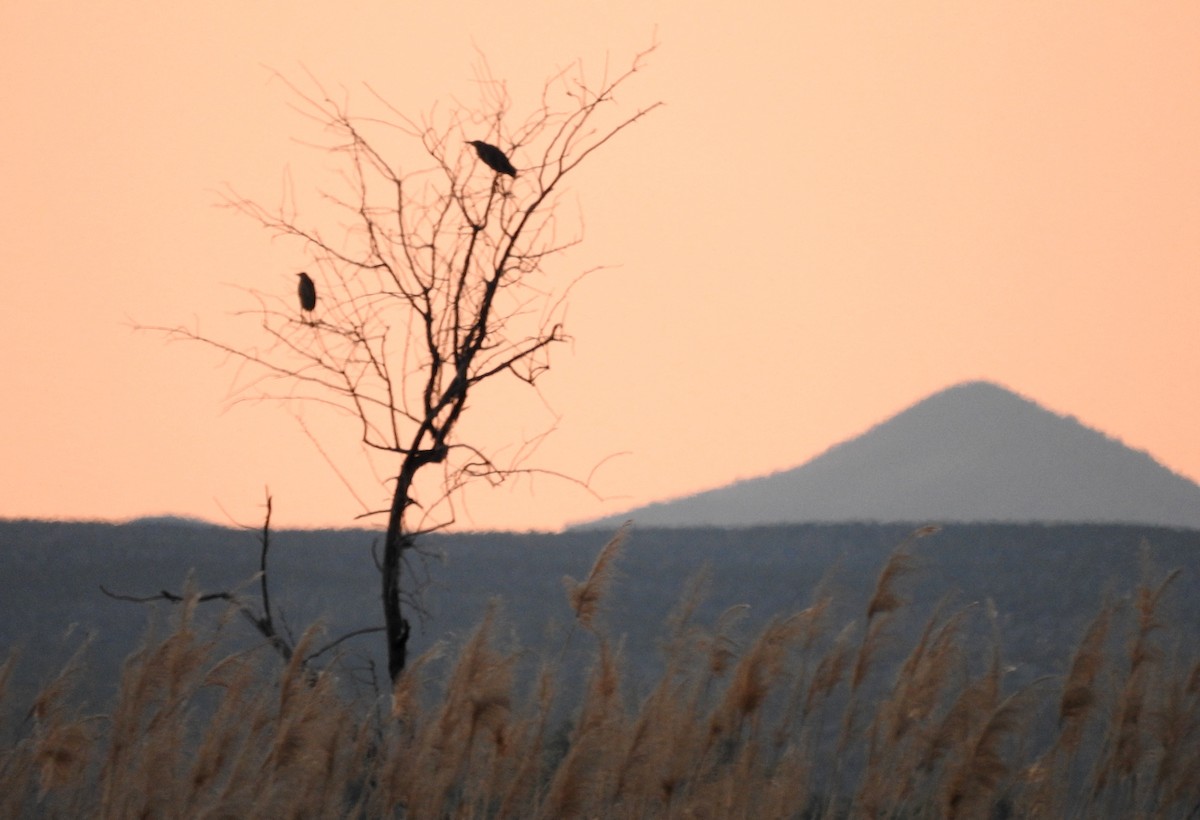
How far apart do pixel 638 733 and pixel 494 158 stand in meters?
3.55

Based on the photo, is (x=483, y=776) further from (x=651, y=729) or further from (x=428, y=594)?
(x=428, y=594)

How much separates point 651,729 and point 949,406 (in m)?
73.8

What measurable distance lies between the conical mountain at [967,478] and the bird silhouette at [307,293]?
45.1 meters

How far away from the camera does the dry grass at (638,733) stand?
4016 millimetres

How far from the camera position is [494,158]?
674 centimetres

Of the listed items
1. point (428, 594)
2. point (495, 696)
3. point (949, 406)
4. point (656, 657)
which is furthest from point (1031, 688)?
point (949, 406)

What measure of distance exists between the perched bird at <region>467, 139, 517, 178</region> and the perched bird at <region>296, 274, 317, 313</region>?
107 centimetres

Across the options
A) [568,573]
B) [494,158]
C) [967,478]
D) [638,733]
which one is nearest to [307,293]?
[494,158]

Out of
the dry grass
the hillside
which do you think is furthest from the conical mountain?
the dry grass

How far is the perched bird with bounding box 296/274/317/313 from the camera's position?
22.5 ft

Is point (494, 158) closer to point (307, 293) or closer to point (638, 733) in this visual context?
point (307, 293)

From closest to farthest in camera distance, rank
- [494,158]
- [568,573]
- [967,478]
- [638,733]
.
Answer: [638,733] < [494,158] < [568,573] < [967,478]

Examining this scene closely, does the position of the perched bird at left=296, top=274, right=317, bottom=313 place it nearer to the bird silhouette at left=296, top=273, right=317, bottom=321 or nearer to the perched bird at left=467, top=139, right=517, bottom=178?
the bird silhouette at left=296, top=273, right=317, bottom=321

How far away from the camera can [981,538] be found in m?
19.3
